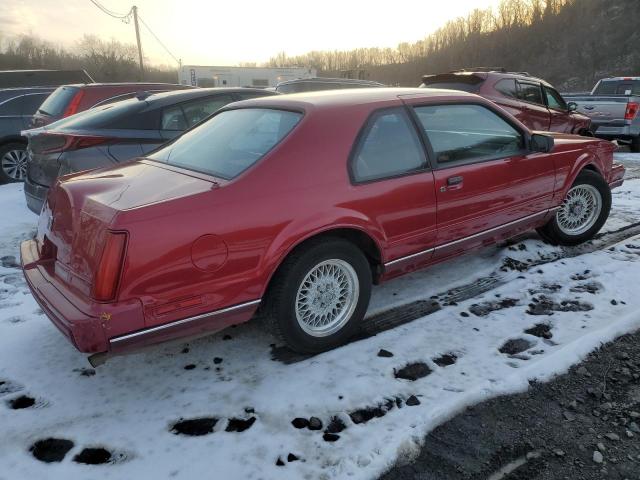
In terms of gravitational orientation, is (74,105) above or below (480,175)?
above

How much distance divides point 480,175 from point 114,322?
2721 mm

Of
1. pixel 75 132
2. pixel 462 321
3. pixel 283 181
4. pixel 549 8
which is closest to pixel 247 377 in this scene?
pixel 283 181

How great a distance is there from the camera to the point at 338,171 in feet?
9.93

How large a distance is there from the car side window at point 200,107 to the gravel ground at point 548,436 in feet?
14.4

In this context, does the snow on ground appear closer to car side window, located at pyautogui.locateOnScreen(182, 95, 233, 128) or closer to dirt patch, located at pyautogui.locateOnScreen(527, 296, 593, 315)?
dirt patch, located at pyautogui.locateOnScreen(527, 296, 593, 315)

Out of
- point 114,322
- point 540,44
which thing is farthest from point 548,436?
point 540,44

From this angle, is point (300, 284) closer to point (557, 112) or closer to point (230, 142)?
point (230, 142)

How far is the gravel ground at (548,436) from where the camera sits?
7.41 feet

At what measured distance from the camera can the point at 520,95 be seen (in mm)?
8711

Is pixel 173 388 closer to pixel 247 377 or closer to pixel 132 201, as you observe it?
pixel 247 377

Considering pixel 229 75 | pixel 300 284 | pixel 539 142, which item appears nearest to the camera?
pixel 300 284

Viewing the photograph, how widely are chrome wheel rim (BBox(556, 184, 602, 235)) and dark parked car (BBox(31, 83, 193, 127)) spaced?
202 inches

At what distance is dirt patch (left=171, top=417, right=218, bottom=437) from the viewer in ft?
8.16

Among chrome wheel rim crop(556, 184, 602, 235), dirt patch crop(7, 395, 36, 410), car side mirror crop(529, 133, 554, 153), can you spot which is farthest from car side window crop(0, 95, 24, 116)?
chrome wheel rim crop(556, 184, 602, 235)
